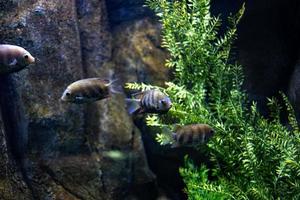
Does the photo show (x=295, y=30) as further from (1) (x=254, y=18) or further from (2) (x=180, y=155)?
(2) (x=180, y=155)

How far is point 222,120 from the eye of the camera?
581 cm

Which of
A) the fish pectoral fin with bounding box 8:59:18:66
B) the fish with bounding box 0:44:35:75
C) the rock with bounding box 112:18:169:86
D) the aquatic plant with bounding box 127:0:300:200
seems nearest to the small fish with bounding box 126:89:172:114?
the aquatic plant with bounding box 127:0:300:200

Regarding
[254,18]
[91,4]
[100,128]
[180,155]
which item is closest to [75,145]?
[100,128]

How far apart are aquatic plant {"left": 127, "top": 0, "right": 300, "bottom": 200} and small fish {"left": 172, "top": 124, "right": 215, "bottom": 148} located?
0.72 metres

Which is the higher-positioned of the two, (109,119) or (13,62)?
(13,62)

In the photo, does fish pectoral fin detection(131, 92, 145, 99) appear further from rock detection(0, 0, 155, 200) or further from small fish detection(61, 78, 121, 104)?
rock detection(0, 0, 155, 200)

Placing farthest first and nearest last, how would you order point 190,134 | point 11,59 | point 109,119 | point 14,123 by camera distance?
point 109,119
point 14,123
point 190,134
point 11,59

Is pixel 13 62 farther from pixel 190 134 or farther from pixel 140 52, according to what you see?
pixel 140 52

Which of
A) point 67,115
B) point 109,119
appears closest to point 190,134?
point 67,115

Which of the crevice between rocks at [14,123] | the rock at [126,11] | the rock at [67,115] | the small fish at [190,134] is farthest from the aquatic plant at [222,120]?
the crevice between rocks at [14,123]

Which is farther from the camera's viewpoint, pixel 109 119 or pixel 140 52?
pixel 140 52

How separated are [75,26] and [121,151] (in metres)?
2.20

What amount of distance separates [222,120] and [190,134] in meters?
1.65

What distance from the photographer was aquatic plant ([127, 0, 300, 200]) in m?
5.02
